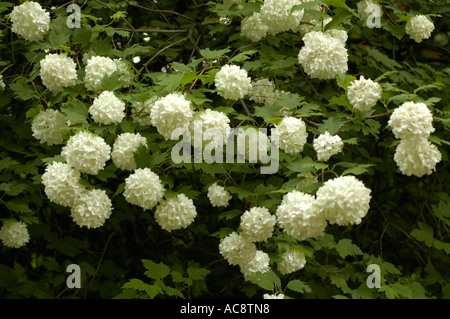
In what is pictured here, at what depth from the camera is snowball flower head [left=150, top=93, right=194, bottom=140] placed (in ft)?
7.14

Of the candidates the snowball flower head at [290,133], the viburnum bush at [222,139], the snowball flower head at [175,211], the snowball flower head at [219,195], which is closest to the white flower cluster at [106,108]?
the viburnum bush at [222,139]

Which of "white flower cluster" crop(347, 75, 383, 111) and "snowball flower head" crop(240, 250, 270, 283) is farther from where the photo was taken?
"snowball flower head" crop(240, 250, 270, 283)

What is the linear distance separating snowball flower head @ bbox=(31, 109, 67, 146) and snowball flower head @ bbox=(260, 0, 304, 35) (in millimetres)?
1177

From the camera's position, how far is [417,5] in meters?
3.39

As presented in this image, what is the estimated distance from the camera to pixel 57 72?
2.46 metres

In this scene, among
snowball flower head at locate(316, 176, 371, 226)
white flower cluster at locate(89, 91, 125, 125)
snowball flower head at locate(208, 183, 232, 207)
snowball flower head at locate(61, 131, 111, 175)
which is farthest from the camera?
snowball flower head at locate(208, 183, 232, 207)

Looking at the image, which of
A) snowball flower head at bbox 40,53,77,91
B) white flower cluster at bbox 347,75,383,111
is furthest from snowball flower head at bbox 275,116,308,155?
snowball flower head at bbox 40,53,77,91

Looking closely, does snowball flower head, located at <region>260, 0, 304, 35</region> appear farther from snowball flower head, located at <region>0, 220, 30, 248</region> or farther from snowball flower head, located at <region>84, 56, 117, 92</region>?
snowball flower head, located at <region>0, 220, 30, 248</region>

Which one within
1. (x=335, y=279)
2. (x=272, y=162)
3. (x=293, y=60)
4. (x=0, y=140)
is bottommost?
(x=335, y=279)

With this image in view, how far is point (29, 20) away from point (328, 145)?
164 cm
